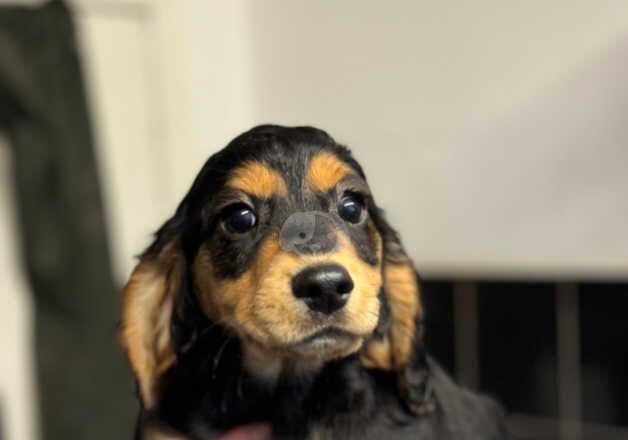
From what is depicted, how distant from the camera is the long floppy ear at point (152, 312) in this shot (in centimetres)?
76

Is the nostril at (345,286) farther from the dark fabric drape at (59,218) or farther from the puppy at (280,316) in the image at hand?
the dark fabric drape at (59,218)

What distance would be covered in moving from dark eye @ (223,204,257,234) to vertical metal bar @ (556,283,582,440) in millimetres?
1276

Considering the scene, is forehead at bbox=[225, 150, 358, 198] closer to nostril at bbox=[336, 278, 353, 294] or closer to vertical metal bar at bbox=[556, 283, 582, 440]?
nostril at bbox=[336, 278, 353, 294]

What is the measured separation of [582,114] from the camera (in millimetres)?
1524

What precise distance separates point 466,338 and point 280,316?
4.59 feet

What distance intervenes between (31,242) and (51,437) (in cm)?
46

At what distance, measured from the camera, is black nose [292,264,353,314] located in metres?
0.63

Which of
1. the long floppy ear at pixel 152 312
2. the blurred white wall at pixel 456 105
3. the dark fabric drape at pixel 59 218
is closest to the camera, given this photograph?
the long floppy ear at pixel 152 312

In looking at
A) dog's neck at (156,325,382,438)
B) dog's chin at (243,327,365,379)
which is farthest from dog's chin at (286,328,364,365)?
dog's neck at (156,325,382,438)

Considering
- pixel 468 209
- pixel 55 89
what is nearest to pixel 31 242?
pixel 55 89

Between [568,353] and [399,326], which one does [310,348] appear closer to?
[399,326]

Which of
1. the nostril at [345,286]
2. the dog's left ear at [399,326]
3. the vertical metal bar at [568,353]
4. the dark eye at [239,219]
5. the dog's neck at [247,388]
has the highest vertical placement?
the dark eye at [239,219]

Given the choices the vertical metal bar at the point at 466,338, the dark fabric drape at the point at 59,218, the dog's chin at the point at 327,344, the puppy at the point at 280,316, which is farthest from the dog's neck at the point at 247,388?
the vertical metal bar at the point at 466,338

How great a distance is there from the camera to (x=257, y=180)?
0.71 m
